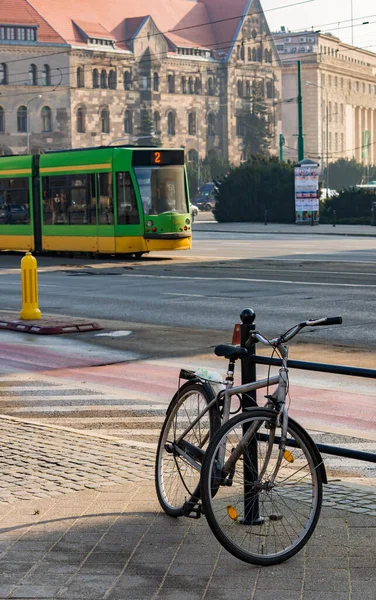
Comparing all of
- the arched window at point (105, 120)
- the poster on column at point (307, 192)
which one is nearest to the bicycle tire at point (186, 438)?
the poster on column at point (307, 192)

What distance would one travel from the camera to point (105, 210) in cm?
3303

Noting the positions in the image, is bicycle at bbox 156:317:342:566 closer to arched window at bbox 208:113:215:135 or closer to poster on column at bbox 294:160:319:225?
poster on column at bbox 294:160:319:225

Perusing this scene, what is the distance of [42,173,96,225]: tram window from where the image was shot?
110ft

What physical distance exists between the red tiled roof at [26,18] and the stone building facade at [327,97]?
116 feet

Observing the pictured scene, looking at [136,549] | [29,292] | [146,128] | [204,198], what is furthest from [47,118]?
[136,549]

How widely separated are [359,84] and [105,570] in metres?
168

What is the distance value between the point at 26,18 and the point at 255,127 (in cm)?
3183

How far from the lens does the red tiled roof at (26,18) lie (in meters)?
118

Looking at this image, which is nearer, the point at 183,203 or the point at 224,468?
the point at 224,468

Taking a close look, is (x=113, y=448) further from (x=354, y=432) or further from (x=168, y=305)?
(x=168, y=305)

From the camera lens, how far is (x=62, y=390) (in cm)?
1173

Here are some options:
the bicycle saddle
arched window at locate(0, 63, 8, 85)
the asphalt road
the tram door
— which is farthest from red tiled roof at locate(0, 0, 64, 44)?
the bicycle saddle

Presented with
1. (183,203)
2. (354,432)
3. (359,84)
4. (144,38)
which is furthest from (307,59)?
(354,432)

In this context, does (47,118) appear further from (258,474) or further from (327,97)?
(258,474)
